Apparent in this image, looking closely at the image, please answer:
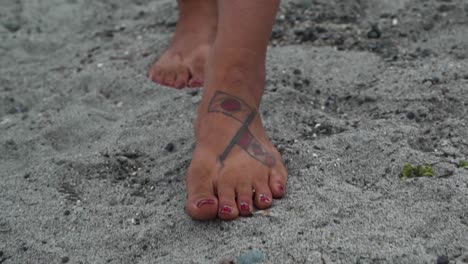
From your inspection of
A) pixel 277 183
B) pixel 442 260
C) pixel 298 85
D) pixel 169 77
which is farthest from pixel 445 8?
pixel 442 260

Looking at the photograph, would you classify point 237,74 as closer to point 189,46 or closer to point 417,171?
point 417,171

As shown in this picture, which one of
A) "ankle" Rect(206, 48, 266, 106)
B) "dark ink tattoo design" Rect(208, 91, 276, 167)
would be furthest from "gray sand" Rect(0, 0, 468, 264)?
"ankle" Rect(206, 48, 266, 106)

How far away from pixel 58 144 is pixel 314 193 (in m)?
1.00

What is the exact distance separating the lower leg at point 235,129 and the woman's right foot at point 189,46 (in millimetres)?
657

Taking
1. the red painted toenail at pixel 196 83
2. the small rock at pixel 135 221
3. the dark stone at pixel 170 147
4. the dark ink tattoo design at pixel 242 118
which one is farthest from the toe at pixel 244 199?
the red painted toenail at pixel 196 83

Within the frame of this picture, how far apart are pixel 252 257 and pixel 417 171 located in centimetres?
58

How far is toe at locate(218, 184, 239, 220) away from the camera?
6.06 ft

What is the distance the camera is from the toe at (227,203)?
1.85 meters

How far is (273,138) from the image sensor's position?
2268 mm

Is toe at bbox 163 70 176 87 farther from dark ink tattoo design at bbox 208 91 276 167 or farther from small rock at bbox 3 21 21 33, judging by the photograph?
small rock at bbox 3 21 21 33

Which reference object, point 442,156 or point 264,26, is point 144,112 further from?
point 442,156

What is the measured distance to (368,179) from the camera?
6.43 feet

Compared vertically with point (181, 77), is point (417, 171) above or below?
above

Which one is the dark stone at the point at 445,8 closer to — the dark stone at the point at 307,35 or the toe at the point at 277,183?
the dark stone at the point at 307,35
